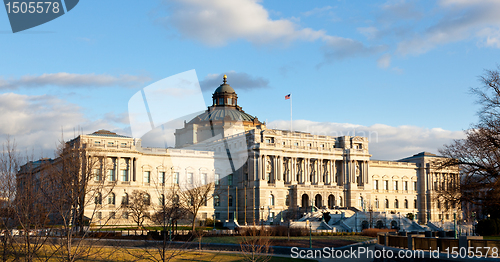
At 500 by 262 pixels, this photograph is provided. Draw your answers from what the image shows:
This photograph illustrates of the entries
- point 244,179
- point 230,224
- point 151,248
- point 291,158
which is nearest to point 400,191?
point 291,158

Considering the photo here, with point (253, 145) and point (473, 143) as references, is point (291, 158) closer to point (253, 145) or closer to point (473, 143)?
point (253, 145)

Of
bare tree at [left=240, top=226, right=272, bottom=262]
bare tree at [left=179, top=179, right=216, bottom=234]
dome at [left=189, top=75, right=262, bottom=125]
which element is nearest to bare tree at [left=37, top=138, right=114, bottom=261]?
bare tree at [left=240, top=226, right=272, bottom=262]

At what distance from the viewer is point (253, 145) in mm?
105000

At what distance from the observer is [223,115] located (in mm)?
126438

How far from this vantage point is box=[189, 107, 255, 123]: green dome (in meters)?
126

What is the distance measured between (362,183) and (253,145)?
28473mm

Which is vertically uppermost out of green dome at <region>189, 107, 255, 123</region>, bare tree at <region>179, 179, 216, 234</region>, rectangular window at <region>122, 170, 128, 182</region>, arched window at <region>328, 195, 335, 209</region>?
green dome at <region>189, 107, 255, 123</region>

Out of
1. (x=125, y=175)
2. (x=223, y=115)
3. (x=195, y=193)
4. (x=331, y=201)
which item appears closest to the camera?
(x=195, y=193)

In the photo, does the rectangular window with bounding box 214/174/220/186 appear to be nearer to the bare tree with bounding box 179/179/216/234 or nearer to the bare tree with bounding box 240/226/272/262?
the bare tree with bounding box 179/179/216/234

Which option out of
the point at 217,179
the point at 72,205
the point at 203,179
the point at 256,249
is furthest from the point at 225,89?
the point at 72,205

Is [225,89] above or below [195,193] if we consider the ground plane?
above

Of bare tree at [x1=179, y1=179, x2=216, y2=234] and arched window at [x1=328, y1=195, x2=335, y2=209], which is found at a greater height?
bare tree at [x1=179, y1=179, x2=216, y2=234]

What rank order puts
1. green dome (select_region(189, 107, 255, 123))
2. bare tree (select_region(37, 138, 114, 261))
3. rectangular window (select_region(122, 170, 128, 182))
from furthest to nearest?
green dome (select_region(189, 107, 255, 123)), rectangular window (select_region(122, 170, 128, 182)), bare tree (select_region(37, 138, 114, 261))

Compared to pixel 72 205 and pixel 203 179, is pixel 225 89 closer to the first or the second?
pixel 203 179
